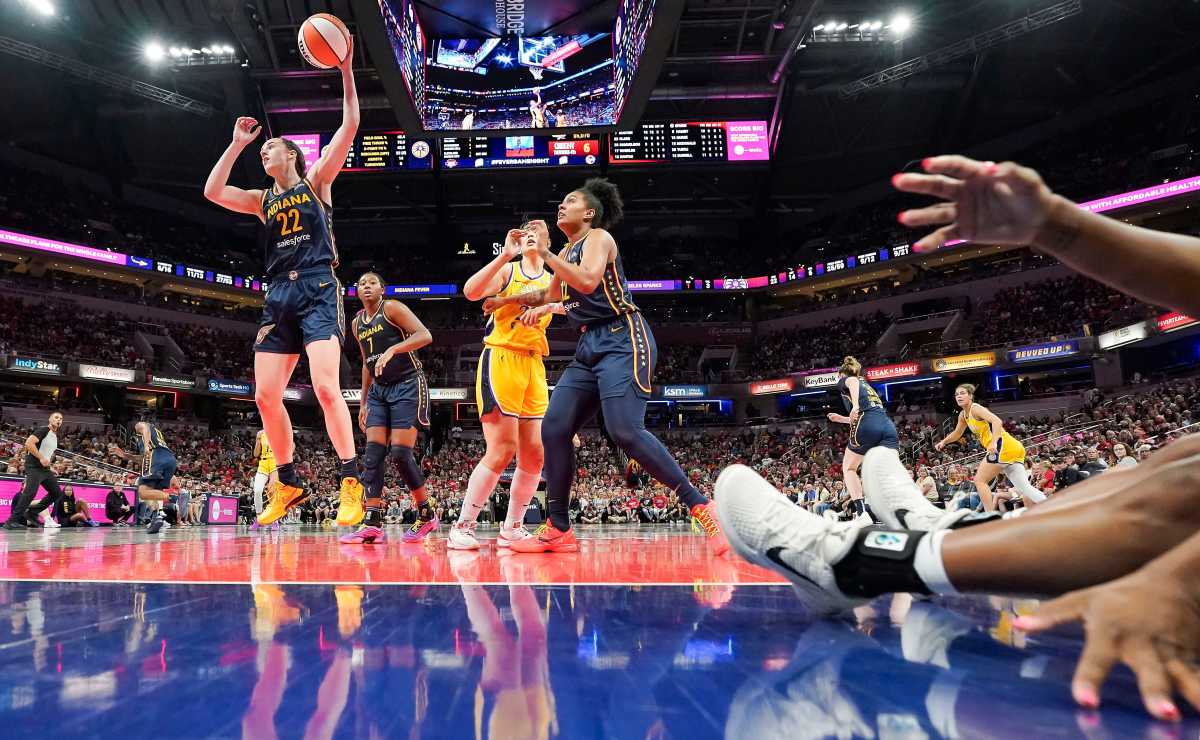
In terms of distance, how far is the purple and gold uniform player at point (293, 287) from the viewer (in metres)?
3.83

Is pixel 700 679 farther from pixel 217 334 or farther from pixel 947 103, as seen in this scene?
pixel 217 334

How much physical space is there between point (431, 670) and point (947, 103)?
28243mm

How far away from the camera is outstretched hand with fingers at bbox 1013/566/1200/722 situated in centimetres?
77

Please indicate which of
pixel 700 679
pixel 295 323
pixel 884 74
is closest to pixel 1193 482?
pixel 700 679

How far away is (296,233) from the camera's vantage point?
389 centimetres

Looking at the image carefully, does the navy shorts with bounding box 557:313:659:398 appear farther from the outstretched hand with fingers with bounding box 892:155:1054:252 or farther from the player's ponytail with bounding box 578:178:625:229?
the outstretched hand with fingers with bounding box 892:155:1054:252

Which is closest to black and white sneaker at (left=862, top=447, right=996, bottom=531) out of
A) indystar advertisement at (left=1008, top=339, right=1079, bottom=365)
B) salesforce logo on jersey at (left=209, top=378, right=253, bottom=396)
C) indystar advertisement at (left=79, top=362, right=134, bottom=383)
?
indystar advertisement at (left=1008, top=339, right=1079, bottom=365)

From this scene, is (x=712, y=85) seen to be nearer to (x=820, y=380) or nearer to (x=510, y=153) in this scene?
(x=510, y=153)

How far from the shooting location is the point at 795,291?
30766mm

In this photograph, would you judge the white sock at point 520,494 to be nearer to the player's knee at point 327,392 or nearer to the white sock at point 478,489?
the white sock at point 478,489

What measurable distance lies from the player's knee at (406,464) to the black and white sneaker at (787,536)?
4.29m

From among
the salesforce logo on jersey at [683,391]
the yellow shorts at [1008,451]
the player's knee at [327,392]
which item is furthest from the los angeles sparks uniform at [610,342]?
the salesforce logo on jersey at [683,391]

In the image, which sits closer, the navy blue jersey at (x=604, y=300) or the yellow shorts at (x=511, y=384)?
the navy blue jersey at (x=604, y=300)

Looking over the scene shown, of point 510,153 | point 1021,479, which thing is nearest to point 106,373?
point 510,153
